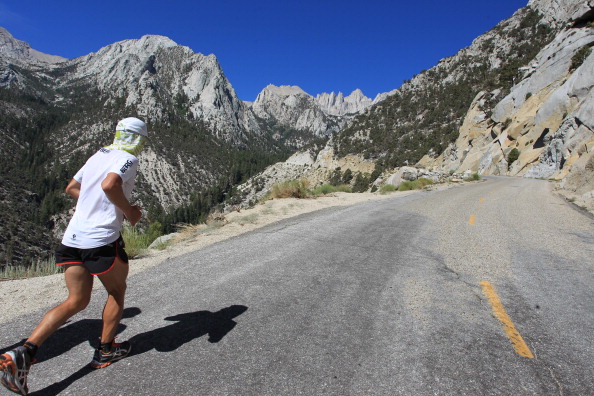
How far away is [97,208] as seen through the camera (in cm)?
259

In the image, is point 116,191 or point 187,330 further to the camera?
point 187,330

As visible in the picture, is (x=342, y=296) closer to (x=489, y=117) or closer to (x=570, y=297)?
(x=570, y=297)

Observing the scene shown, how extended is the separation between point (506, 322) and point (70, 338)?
4200 millimetres

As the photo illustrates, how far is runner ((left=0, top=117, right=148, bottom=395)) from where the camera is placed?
8.20 ft

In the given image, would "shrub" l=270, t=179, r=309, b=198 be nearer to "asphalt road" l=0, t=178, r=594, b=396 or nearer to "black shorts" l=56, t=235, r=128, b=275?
"asphalt road" l=0, t=178, r=594, b=396

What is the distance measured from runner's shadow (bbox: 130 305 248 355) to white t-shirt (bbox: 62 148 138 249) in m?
0.99

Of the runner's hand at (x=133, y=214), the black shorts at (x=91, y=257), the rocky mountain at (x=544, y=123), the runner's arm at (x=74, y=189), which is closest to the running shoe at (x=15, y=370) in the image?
the black shorts at (x=91, y=257)

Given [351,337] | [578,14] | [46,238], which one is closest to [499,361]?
[351,337]

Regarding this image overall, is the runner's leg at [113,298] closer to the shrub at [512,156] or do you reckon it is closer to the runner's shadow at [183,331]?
the runner's shadow at [183,331]

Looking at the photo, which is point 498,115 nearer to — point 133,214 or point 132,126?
point 132,126

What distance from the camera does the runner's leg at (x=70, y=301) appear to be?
242 cm

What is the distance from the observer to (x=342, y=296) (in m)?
3.94

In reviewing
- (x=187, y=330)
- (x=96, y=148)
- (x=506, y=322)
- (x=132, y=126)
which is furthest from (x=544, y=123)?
(x=96, y=148)

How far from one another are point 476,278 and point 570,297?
41.4 inches
